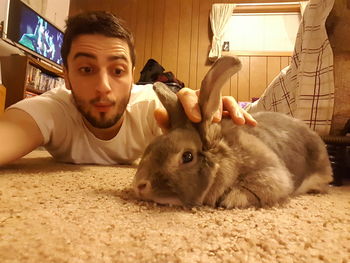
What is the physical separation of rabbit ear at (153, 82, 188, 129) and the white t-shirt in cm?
55

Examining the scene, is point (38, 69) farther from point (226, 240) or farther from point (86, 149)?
point (226, 240)

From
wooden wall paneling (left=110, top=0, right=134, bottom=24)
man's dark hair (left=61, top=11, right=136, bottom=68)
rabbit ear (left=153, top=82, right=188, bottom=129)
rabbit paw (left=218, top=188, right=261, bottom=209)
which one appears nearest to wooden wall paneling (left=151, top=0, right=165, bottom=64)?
wooden wall paneling (left=110, top=0, right=134, bottom=24)

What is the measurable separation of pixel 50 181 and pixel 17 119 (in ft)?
1.26

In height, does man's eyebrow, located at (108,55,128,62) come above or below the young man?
above

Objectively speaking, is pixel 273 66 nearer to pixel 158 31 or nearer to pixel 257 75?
pixel 257 75

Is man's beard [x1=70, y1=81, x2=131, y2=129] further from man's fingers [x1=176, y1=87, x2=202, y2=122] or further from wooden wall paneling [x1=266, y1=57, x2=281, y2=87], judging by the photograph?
wooden wall paneling [x1=266, y1=57, x2=281, y2=87]

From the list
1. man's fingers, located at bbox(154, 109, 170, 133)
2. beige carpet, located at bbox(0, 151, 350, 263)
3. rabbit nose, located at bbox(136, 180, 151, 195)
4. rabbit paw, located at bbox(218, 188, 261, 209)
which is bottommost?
beige carpet, located at bbox(0, 151, 350, 263)

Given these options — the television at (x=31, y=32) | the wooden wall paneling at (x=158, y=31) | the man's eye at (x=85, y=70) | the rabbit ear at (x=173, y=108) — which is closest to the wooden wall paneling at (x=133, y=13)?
the wooden wall paneling at (x=158, y=31)

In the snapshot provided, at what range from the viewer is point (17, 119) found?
46.0 inches

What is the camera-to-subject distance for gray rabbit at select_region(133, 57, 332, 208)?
713mm

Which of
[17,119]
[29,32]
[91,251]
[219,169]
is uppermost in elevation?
[29,32]

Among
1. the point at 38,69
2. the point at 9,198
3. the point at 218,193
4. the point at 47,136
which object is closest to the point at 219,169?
the point at 218,193

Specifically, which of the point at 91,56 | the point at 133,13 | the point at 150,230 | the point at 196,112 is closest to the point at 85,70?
the point at 91,56

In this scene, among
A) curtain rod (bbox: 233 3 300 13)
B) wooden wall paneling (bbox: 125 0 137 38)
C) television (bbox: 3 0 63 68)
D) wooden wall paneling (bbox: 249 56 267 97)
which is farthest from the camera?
wooden wall paneling (bbox: 125 0 137 38)
